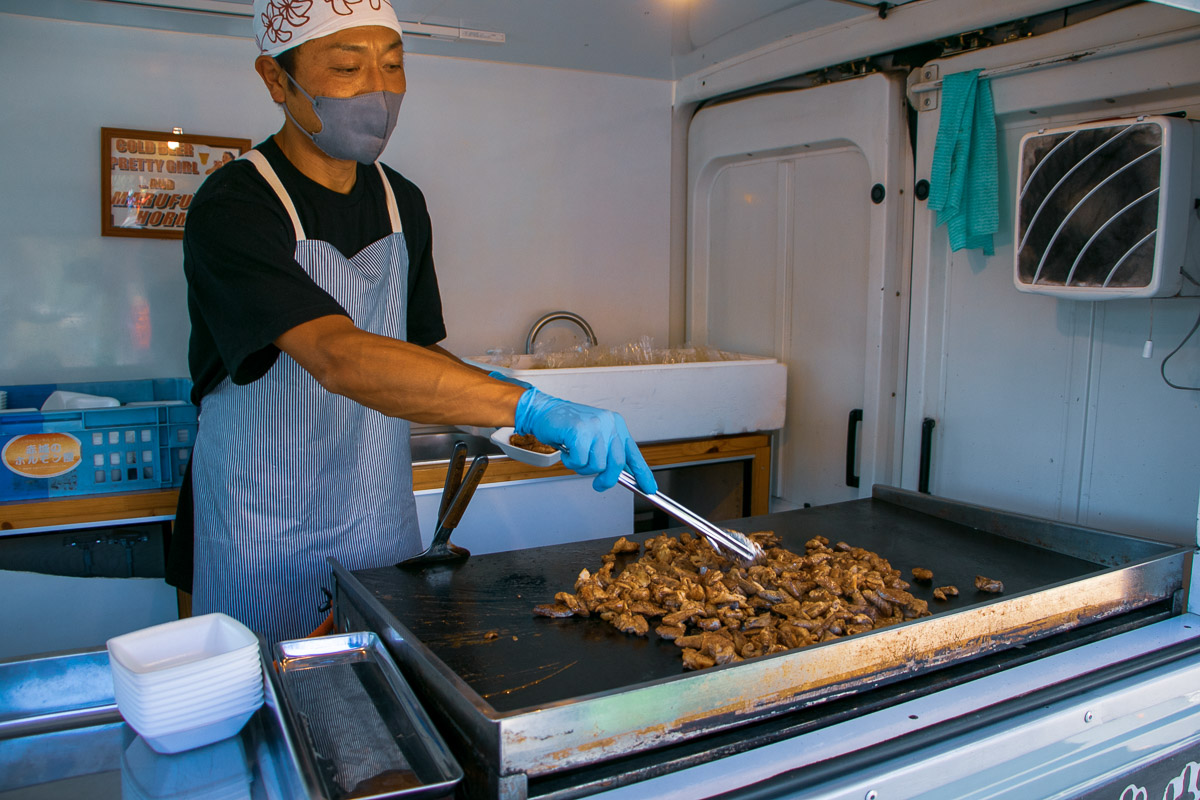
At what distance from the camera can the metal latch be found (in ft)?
8.45

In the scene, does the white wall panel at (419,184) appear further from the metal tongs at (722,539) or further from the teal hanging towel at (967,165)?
the metal tongs at (722,539)

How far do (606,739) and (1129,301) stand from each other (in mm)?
1833

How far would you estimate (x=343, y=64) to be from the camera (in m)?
1.81

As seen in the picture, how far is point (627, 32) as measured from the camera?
10.6 feet

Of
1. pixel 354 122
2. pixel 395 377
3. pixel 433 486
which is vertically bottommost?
pixel 433 486

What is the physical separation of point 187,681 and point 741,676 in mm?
711

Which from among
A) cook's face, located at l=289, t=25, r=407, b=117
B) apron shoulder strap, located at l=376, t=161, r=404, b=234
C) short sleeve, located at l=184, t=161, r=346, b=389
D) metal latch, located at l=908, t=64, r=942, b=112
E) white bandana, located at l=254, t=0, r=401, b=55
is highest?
metal latch, located at l=908, t=64, r=942, b=112

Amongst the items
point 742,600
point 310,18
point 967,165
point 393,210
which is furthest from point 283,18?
point 967,165

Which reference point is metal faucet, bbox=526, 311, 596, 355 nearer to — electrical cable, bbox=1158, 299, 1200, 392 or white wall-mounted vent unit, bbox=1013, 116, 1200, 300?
white wall-mounted vent unit, bbox=1013, 116, 1200, 300

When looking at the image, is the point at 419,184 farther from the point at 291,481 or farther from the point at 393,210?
the point at 291,481

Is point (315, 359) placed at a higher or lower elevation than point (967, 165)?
lower

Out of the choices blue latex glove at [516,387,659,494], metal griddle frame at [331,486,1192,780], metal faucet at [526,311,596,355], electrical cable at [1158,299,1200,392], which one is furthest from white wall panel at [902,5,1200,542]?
blue latex glove at [516,387,659,494]

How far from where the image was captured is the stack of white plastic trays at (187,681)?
42.8 inches

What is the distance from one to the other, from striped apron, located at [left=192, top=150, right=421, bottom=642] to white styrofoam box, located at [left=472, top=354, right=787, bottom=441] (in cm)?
78
